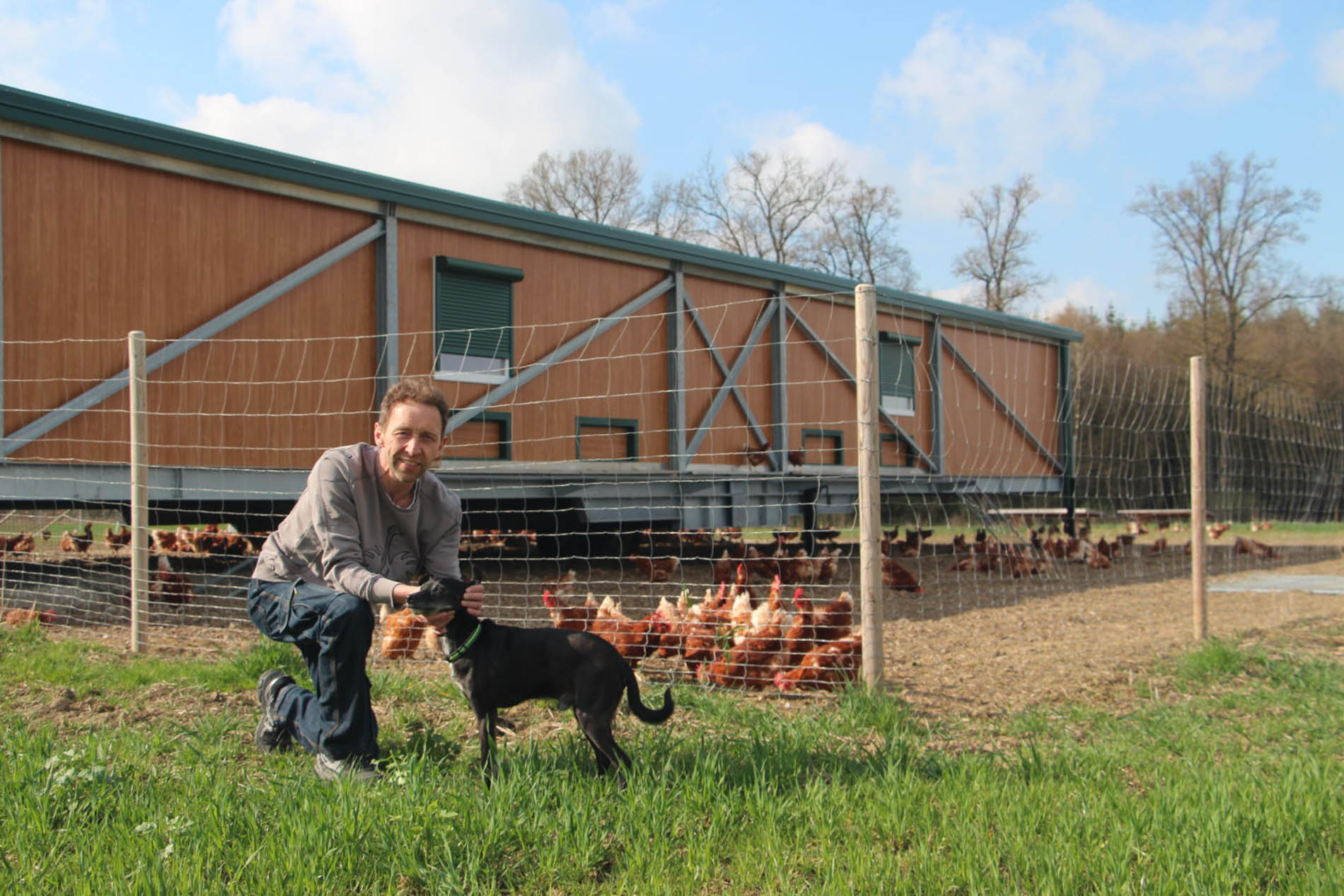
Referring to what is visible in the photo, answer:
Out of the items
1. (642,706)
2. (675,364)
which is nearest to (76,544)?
(675,364)

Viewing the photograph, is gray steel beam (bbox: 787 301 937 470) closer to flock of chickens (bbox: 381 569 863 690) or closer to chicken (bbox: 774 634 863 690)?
flock of chickens (bbox: 381 569 863 690)

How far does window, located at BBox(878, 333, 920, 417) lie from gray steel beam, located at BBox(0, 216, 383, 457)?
828 centimetres

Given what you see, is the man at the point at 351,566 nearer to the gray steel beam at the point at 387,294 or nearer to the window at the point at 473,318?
the gray steel beam at the point at 387,294

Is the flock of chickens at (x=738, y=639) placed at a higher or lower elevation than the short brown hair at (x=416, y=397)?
lower

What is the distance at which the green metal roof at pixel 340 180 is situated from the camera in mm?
7465

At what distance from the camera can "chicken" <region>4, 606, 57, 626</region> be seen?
20.6 ft

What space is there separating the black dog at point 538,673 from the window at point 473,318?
22.0 feet

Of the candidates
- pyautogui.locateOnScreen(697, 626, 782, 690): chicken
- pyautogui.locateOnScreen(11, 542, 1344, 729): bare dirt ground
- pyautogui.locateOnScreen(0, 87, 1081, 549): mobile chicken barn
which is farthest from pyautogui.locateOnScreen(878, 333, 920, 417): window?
pyautogui.locateOnScreen(697, 626, 782, 690): chicken

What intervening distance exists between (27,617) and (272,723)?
3999 mm

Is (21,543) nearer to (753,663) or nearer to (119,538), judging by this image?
(119,538)

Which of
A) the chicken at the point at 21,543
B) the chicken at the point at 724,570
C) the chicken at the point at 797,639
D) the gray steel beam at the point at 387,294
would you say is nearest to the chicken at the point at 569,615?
the chicken at the point at 797,639

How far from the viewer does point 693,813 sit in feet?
9.25

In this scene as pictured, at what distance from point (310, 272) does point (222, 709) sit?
5623 mm

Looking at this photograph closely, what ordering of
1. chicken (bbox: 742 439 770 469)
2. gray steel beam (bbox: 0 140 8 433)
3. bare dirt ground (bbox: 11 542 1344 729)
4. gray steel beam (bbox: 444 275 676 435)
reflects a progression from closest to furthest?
1. bare dirt ground (bbox: 11 542 1344 729)
2. gray steel beam (bbox: 0 140 8 433)
3. gray steel beam (bbox: 444 275 676 435)
4. chicken (bbox: 742 439 770 469)
